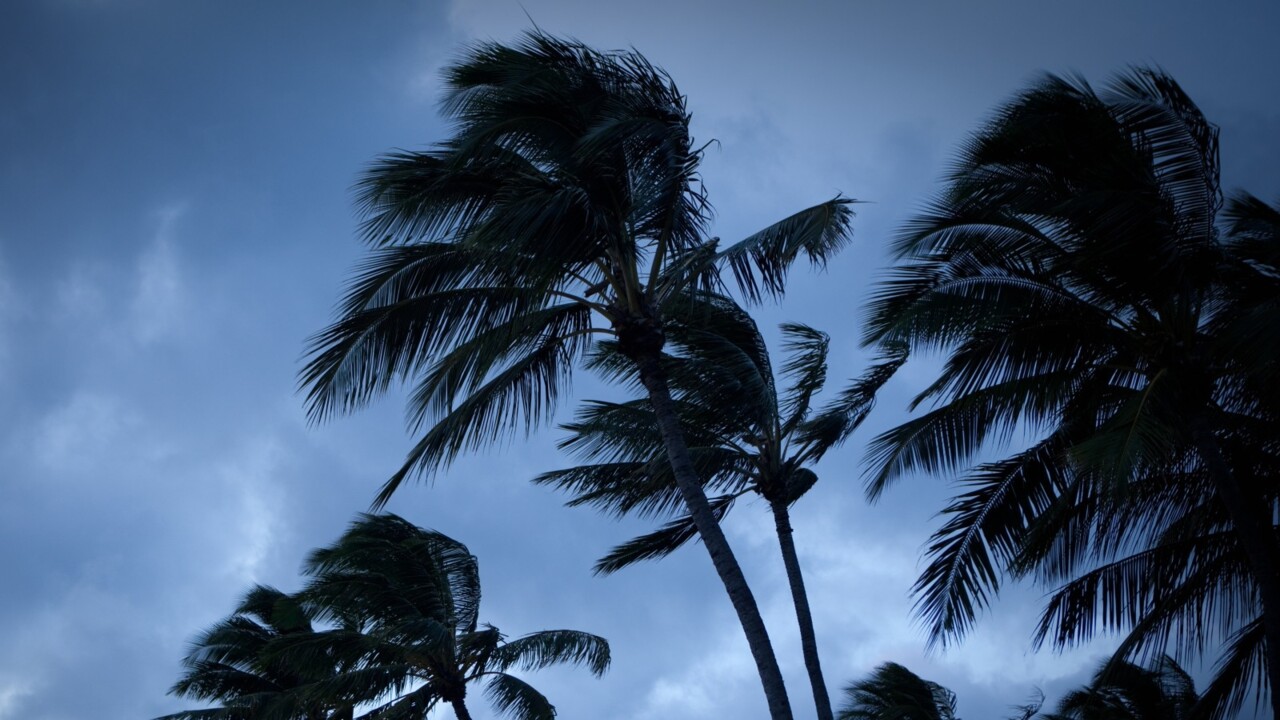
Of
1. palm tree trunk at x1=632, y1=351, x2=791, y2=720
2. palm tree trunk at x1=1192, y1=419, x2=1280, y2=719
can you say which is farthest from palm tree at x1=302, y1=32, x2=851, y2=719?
palm tree trunk at x1=1192, y1=419, x2=1280, y2=719

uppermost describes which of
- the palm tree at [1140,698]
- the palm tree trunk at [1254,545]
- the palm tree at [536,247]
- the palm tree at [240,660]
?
the palm tree at [240,660]

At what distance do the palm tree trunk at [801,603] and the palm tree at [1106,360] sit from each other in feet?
11.1

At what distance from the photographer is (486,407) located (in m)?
10.6

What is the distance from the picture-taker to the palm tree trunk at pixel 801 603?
14.7 meters

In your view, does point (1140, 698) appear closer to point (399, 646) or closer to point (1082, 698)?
point (1082, 698)

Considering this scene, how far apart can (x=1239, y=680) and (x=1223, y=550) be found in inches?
67.1

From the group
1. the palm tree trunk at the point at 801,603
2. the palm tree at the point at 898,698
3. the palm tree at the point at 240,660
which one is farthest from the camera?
the palm tree at the point at 240,660

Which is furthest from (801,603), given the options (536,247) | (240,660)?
(240,660)

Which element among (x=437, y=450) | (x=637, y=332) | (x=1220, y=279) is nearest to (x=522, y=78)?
(x=637, y=332)

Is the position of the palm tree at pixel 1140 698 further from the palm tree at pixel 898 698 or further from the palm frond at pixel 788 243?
the palm frond at pixel 788 243

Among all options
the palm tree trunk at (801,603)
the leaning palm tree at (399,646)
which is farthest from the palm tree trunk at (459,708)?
the palm tree trunk at (801,603)

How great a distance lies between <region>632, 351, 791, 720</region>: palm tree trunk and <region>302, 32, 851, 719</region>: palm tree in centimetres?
2

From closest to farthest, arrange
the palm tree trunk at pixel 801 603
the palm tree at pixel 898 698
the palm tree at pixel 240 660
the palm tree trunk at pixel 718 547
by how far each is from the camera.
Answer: the palm tree trunk at pixel 718 547 < the palm tree trunk at pixel 801 603 < the palm tree at pixel 898 698 < the palm tree at pixel 240 660

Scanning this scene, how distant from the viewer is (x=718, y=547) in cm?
977
